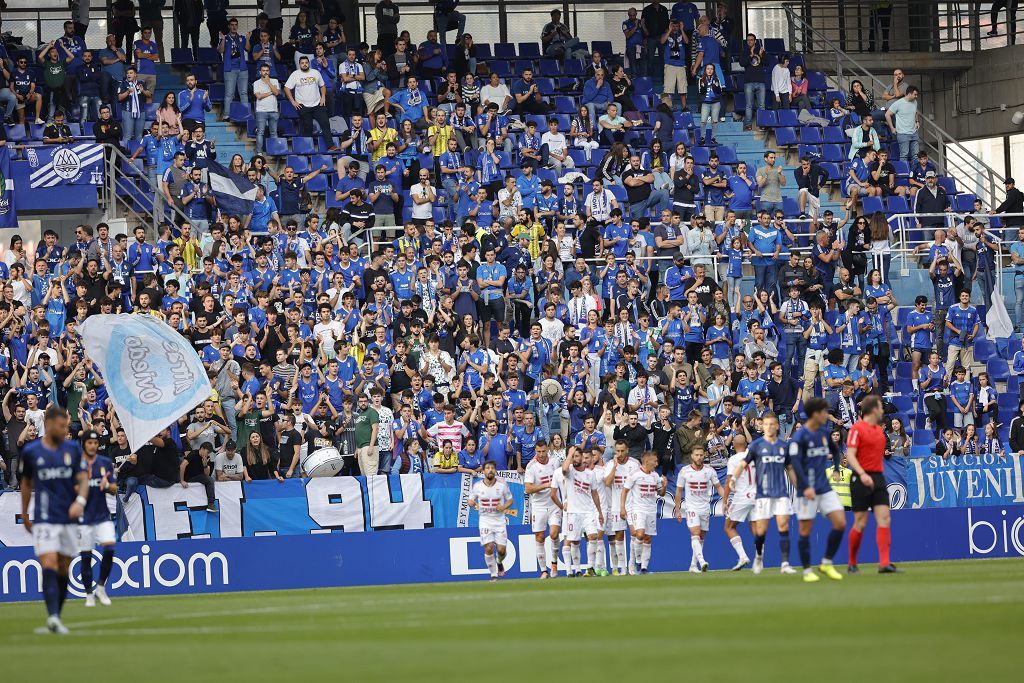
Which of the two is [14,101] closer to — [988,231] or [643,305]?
[643,305]

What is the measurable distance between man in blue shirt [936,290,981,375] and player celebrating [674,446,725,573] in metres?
7.32

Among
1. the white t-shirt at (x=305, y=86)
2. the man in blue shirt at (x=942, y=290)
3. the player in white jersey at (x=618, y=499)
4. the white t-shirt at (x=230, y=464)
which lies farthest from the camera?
the white t-shirt at (x=305, y=86)

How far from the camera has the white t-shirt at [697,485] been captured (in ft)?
74.3

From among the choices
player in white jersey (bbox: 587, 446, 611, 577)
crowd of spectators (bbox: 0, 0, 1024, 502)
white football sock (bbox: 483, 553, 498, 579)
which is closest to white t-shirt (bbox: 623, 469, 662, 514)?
player in white jersey (bbox: 587, 446, 611, 577)

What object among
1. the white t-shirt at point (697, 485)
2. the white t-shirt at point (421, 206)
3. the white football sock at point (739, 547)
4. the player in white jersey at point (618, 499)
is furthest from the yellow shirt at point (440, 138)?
the white football sock at point (739, 547)

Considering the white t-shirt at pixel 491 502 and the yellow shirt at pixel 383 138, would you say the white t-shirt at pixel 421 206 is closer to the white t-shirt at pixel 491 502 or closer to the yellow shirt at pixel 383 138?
the yellow shirt at pixel 383 138

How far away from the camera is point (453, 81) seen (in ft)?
105

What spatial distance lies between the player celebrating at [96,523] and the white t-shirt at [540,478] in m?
6.57

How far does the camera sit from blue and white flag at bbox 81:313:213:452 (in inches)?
884

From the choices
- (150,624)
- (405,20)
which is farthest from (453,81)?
(150,624)

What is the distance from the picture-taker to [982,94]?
125 feet

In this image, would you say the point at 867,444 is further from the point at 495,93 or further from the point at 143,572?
the point at 495,93

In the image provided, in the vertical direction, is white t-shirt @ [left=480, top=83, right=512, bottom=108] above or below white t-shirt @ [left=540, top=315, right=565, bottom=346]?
above

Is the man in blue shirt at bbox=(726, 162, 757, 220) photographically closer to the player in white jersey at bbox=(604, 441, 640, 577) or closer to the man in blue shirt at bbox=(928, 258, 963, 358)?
the man in blue shirt at bbox=(928, 258, 963, 358)
